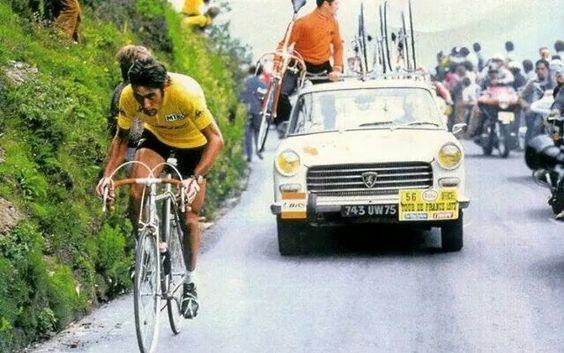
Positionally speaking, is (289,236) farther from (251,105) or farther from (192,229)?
(251,105)

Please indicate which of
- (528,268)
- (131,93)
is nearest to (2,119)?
(131,93)

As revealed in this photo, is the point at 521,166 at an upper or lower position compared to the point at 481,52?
lower

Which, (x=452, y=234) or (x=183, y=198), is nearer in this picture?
(x=183, y=198)

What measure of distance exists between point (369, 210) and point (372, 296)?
220cm

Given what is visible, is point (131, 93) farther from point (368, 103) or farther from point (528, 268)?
point (368, 103)

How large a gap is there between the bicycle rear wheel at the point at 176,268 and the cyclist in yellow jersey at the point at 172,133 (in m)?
0.05

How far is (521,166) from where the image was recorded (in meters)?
24.3

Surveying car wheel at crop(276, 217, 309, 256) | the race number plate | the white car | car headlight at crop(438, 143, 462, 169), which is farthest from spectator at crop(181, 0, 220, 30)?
car headlight at crop(438, 143, 462, 169)

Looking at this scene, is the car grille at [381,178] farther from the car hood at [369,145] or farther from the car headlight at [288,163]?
the car headlight at [288,163]

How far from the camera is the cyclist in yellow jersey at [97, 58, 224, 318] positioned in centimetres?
848

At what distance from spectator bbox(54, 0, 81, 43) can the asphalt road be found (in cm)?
267

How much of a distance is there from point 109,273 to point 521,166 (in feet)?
47.1

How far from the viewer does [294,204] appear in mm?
13281

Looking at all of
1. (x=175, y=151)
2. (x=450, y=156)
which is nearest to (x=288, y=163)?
(x=450, y=156)
